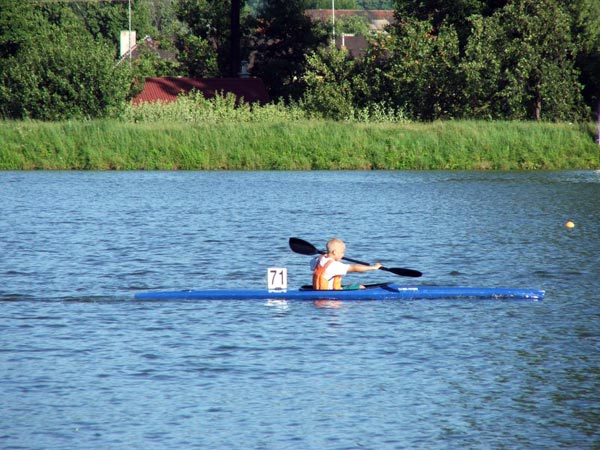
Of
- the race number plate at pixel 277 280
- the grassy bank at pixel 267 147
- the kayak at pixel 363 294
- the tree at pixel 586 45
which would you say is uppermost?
the tree at pixel 586 45

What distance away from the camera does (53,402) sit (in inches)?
467

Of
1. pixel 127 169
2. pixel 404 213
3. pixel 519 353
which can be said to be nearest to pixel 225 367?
pixel 519 353

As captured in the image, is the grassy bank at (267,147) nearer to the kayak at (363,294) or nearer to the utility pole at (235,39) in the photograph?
the utility pole at (235,39)

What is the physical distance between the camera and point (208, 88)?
2608 inches

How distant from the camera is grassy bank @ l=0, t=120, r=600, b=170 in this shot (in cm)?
4644

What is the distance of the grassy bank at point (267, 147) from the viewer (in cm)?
4644

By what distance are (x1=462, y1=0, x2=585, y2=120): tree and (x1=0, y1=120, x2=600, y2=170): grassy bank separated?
26.6ft

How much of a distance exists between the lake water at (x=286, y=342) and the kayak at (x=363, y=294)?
16 cm

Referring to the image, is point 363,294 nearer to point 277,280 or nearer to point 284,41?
point 277,280

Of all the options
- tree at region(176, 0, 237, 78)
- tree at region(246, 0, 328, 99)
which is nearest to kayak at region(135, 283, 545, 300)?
tree at region(246, 0, 328, 99)

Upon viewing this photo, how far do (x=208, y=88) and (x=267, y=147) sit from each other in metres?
20.2

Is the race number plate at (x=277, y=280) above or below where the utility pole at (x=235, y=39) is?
below

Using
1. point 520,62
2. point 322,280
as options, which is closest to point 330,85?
point 520,62

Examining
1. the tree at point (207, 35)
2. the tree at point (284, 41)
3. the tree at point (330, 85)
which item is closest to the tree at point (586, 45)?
the tree at point (330, 85)
